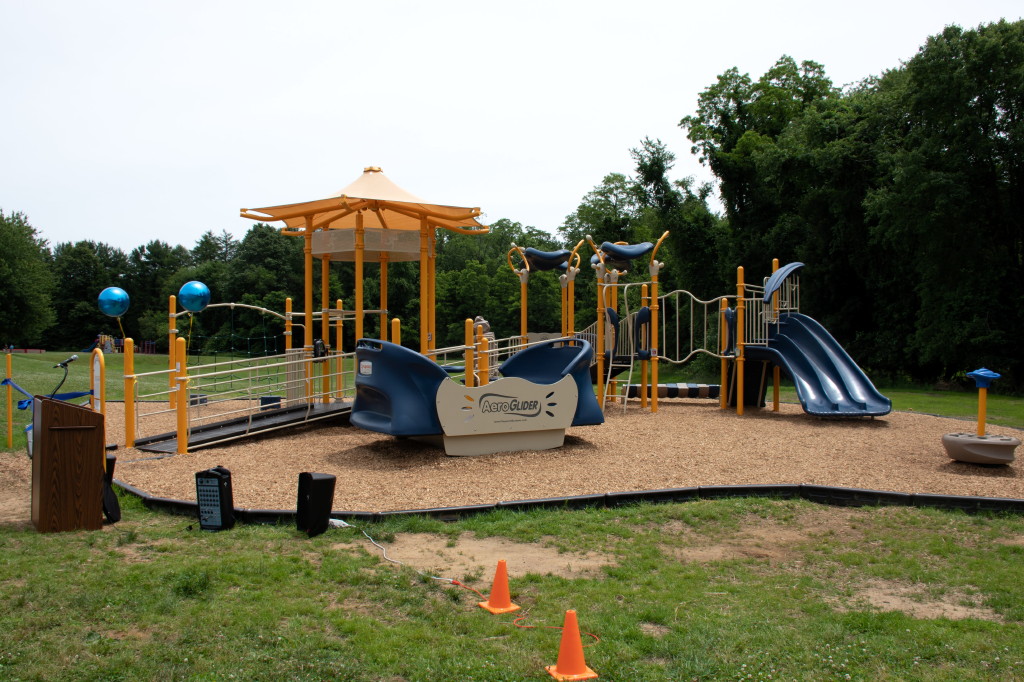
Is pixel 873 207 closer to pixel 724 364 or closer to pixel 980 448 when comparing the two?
pixel 724 364

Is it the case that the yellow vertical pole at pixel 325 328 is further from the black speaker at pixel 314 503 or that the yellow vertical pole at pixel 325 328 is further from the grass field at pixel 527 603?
the black speaker at pixel 314 503

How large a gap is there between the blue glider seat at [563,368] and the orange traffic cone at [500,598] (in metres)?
6.77

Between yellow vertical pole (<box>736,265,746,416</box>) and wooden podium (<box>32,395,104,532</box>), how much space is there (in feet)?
42.1

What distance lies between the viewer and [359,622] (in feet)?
15.7

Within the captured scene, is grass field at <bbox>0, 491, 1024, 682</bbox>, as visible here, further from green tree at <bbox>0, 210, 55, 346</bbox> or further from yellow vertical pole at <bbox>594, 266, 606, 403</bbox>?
green tree at <bbox>0, 210, 55, 346</bbox>

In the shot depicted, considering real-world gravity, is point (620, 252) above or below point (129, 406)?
above

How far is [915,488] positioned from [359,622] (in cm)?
694

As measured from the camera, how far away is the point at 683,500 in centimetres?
854

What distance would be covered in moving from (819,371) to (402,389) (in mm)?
9605

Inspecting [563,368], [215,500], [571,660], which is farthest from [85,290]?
[571,660]

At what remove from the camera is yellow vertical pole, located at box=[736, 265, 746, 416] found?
672 inches

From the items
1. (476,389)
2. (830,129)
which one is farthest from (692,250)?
(476,389)

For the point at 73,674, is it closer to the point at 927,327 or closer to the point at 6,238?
the point at 927,327

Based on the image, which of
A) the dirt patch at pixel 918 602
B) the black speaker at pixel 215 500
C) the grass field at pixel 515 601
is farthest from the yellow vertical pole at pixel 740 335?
the black speaker at pixel 215 500
